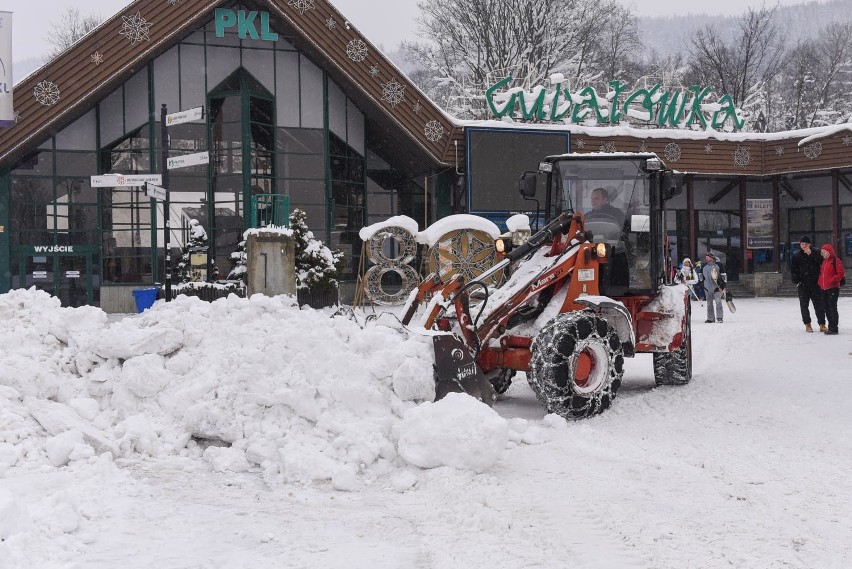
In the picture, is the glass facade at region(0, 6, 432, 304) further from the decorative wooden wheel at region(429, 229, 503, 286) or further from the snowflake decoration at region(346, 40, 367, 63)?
the decorative wooden wheel at region(429, 229, 503, 286)

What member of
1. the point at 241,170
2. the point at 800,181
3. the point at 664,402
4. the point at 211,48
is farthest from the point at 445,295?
the point at 800,181

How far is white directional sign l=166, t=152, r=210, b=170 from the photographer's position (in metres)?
13.7

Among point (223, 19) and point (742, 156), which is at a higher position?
point (223, 19)

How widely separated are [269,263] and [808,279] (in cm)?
1106

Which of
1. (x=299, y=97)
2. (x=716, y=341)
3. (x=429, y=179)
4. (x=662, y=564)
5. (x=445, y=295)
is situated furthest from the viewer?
(x=429, y=179)

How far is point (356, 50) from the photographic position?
969 inches

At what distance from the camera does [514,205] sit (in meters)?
26.5

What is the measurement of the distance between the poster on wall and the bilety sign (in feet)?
10.5

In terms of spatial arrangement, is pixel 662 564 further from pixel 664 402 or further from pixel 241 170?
pixel 241 170

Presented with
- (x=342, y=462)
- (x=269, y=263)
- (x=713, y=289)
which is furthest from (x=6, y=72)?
(x=342, y=462)

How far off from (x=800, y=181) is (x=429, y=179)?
50.8 ft

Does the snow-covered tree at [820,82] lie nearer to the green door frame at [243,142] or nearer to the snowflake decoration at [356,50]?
the snowflake decoration at [356,50]

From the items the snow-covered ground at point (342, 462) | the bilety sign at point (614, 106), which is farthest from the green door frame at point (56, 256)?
the snow-covered ground at point (342, 462)

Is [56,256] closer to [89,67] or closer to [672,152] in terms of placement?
[89,67]
